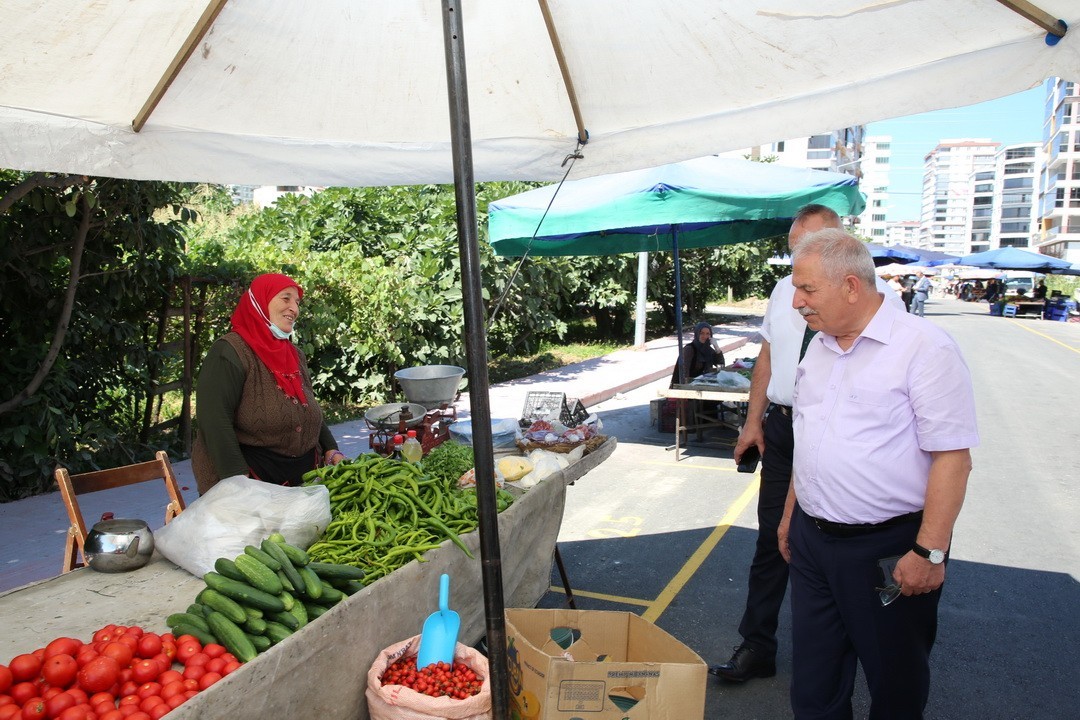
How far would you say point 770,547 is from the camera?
3.84 m

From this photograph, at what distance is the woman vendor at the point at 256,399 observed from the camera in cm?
372

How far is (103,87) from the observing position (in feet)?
9.83

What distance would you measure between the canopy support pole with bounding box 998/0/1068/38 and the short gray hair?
927 millimetres

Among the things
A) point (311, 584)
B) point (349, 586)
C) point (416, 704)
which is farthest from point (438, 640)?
point (311, 584)

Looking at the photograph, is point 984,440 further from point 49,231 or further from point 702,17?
point 49,231

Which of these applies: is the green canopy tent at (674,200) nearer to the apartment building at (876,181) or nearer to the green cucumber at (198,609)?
the green cucumber at (198,609)

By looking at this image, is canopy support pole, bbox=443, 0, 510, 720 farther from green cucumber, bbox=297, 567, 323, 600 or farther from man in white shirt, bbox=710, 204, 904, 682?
man in white shirt, bbox=710, 204, 904, 682

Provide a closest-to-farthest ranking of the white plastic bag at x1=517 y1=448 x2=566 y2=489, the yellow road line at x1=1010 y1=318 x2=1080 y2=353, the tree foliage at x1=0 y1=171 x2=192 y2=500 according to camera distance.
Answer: the white plastic bag at x1=517 y1=448 x2=566 y2=489, the tree foliage at x1=0 y1=171 x2=192 y2=500, the yellow road line at x1=1010 y1=318 x2=1080 y2=353

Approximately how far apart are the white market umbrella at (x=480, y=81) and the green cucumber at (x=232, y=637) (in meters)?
0.78

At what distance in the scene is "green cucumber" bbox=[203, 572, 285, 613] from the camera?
8.46 ft

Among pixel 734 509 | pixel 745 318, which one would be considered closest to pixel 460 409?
pixel 734 509

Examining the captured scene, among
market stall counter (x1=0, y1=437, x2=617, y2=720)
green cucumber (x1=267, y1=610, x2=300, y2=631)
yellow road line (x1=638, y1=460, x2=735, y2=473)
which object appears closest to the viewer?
market stall counter (x1=0, y1=437, x2=617, y2=720)

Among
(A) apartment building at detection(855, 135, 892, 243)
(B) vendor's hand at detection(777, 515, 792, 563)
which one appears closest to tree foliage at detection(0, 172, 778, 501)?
(B) vendor's hand at detection(777, 515, 792, 563)

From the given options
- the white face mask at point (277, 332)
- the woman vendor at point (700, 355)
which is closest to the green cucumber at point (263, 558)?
the white face mask at point (277, 332)
